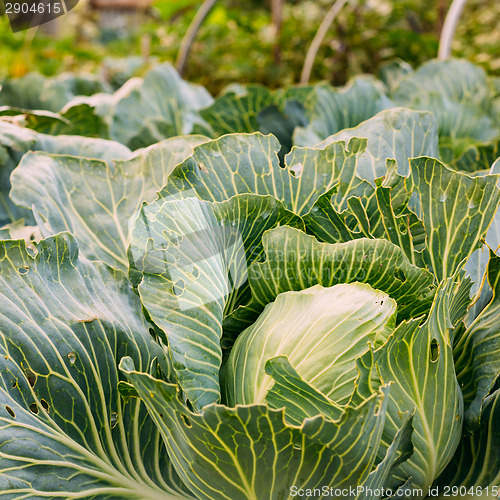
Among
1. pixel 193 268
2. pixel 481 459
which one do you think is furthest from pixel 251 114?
pixel 481 459

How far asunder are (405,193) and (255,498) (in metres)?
0.45

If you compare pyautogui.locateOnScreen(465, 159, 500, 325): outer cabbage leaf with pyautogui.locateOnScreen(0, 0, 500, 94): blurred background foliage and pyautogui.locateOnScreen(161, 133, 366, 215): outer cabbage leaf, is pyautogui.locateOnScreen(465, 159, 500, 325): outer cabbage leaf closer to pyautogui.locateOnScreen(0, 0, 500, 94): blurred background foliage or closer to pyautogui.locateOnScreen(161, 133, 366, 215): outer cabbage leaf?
pyautogui.locateOnScreen(161, 133, 366, 215): outer cabbage leaf

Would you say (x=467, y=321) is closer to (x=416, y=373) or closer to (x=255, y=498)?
(x=416, y=373)

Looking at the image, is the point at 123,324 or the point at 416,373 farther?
the point at 123,324

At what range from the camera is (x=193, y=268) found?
2.07 feet

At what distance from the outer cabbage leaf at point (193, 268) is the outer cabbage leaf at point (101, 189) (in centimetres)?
25

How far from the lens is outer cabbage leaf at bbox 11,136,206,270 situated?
0.91 m

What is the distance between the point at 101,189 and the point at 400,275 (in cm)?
57

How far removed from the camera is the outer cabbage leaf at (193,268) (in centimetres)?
59

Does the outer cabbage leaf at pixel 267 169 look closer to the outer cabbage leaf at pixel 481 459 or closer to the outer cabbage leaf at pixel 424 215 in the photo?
the outer cabbage leaf at pixel 424 215

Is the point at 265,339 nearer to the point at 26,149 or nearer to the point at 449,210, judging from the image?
the point at 449,210

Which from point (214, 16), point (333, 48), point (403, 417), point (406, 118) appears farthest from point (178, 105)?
point (214, 16)

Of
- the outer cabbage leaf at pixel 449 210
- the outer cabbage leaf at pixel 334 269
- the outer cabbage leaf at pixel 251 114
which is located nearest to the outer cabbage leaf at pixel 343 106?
the outer cabbage leaf at pixel 251 114

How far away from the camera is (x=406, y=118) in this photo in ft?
2.94
